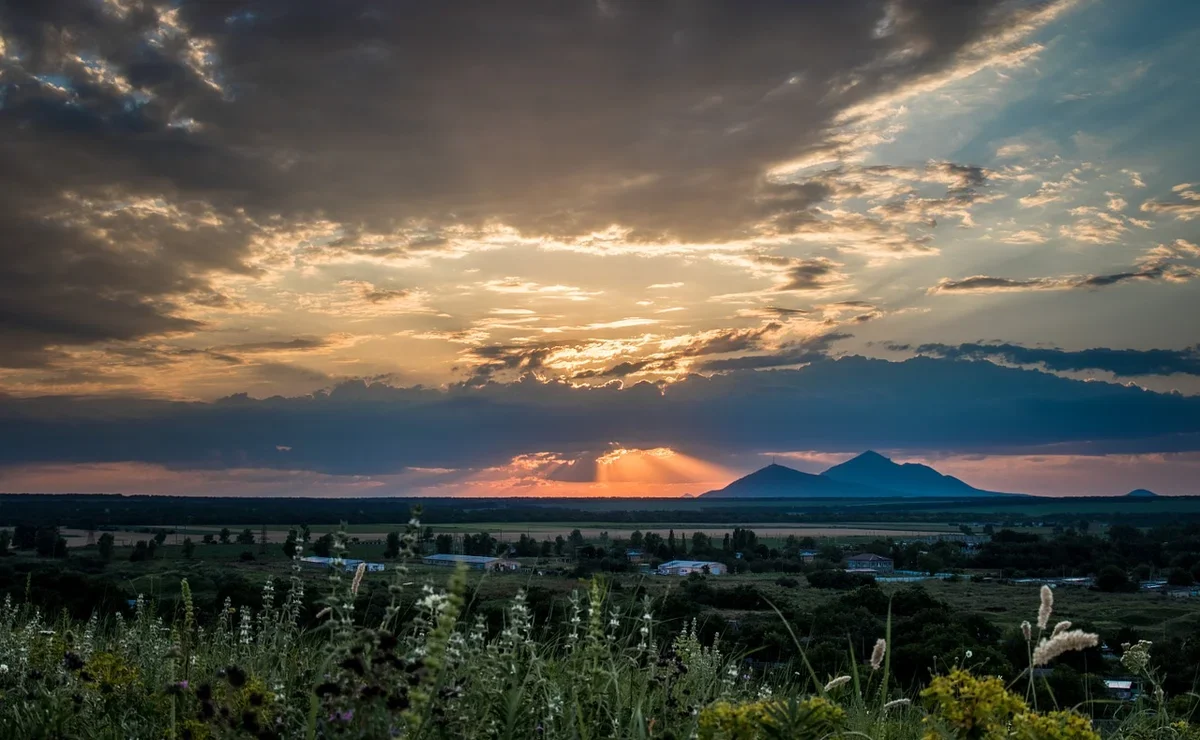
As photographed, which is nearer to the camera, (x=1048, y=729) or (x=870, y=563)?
(x=1048, y=729)

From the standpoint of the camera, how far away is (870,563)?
144 meters

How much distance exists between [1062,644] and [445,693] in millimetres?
3051

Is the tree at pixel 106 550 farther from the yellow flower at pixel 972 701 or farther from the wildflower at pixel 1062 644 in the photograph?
the wildflower at pixel 1062 644

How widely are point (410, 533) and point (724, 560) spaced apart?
140 m

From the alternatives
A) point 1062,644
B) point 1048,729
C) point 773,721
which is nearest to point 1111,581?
point 1048,729

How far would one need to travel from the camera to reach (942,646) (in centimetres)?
3173

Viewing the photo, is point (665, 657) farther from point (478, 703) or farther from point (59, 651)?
point (59, 651)

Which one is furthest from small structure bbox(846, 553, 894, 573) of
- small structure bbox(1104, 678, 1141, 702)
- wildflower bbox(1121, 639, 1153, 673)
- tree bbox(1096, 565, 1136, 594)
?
wildflower bbox(1121, 639, 1153, 673)

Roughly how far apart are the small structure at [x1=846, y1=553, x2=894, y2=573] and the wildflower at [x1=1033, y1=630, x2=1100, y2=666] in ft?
445

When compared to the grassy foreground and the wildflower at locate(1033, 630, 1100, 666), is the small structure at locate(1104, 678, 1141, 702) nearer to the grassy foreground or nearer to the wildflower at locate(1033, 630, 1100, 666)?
the grassy foreground

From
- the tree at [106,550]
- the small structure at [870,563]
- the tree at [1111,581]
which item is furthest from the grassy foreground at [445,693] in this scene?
the small structure at [870,563]

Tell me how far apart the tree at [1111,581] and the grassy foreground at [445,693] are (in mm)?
116375

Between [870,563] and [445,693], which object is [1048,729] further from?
[870,563]

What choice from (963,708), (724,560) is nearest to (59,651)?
(963,708)
